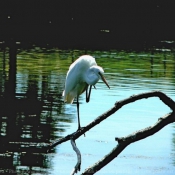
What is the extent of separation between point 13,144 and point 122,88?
9786mm

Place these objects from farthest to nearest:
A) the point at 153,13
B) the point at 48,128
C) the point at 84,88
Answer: the point at 153,13, the point at 48,128, the point at 84,88

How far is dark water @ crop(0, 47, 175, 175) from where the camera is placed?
49.5 feet

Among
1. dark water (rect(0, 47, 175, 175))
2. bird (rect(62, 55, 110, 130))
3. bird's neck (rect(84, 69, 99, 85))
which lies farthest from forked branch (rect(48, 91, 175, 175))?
dark water (rect(0, 47, 175, 175))

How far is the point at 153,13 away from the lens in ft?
247

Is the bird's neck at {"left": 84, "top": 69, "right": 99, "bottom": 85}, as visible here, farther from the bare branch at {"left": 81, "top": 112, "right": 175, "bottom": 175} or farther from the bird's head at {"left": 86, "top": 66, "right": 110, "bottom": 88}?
the bare branch at {"left": 81, "top": 112, "right": 175, "bottom": 175}

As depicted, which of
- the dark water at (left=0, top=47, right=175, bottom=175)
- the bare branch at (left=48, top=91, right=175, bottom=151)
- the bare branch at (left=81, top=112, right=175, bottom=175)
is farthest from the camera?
the dark water at (left=0, top=47, right=175, bottom=175)

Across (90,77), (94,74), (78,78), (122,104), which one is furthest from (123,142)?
(78,78)

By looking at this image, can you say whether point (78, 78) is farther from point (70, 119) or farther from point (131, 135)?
point (70, 119)

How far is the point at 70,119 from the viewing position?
1989 cm

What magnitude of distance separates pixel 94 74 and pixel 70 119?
830 cm

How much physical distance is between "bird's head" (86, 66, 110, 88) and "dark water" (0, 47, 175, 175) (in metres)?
2.73

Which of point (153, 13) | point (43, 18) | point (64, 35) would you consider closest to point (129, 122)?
point (64, 35)

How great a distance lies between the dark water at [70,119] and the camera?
1509 centimetres

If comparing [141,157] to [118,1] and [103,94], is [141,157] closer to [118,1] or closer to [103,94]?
[103,94]
